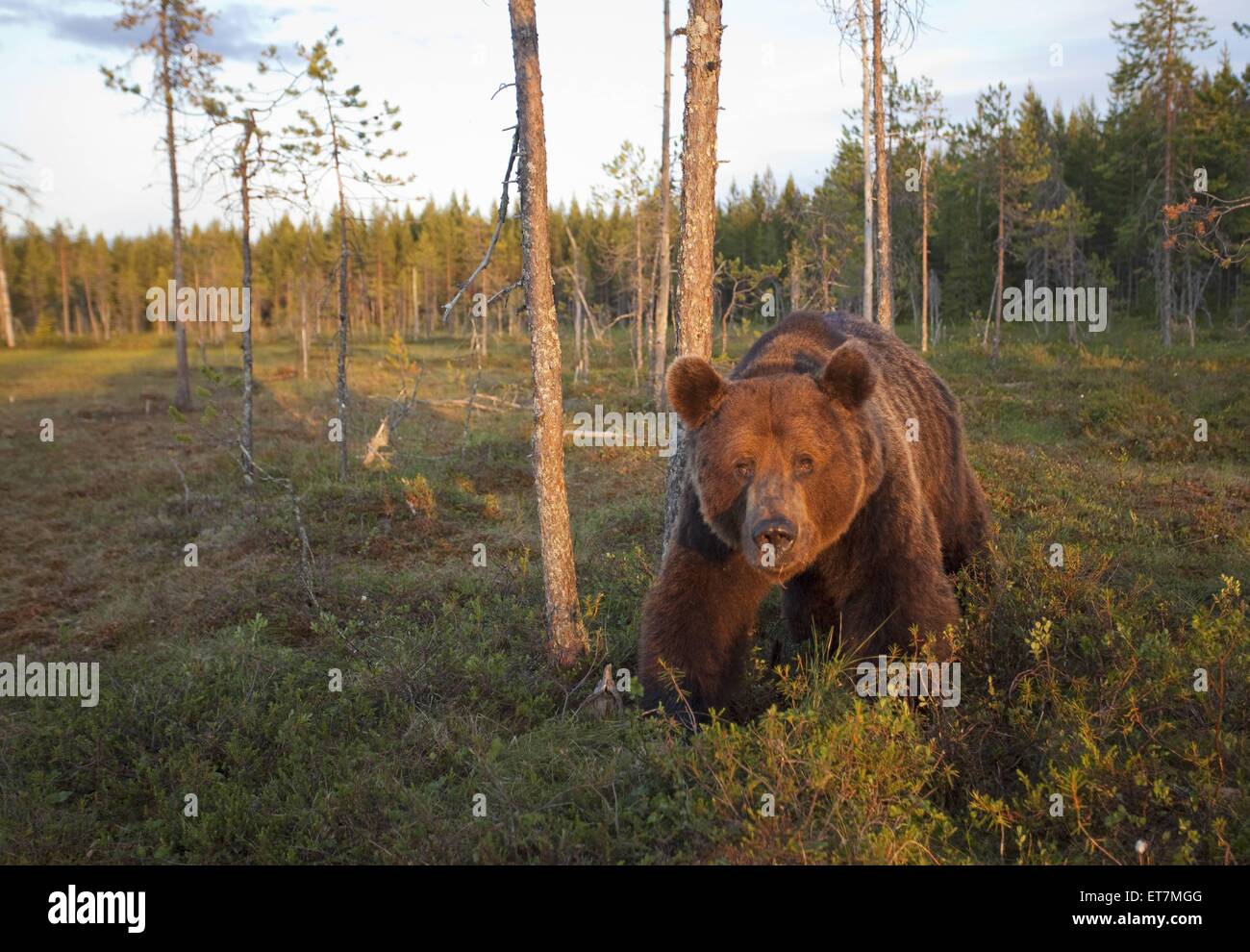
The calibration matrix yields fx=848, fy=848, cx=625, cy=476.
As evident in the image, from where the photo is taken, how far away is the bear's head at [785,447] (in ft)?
15.2

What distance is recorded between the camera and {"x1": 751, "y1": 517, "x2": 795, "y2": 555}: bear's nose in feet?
14.0

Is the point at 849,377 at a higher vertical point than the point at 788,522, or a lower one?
higher

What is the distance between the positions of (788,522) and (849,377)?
108 centimetres

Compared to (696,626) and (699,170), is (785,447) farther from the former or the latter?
(699,170)

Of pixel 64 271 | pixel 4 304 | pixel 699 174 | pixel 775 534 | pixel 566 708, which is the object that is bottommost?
pixel 566 708

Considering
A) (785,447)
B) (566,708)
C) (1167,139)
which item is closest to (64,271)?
(1167,139)

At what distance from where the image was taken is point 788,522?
14.1ft

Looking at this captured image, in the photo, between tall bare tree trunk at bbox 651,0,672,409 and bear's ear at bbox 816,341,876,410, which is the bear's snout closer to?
bear's ear at bbox 816,341,876,410

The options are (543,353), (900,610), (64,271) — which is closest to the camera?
(900,610)

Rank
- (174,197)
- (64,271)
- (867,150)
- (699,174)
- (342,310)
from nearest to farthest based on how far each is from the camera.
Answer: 1. (699,174)
2. (342,310)
3. (867,150)
4. (174,197)
5. (64,271)

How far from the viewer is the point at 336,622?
8.18m

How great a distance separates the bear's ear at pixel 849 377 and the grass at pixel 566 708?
1.60 meters
